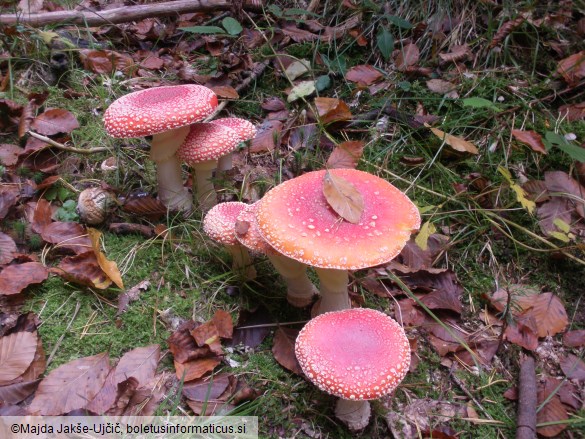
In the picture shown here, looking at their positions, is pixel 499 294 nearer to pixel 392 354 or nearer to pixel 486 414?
pixel 486 414

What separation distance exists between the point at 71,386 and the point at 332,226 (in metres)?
1.50

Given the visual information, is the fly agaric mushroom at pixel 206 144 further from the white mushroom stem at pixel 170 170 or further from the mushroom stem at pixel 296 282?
the mushroom stem at pixel 296 282

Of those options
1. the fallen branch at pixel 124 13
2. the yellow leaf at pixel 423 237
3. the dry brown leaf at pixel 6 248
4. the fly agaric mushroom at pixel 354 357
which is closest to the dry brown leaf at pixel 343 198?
the fly agaric mushroom at pixel 354 357

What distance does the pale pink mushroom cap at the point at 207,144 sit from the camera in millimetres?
2963

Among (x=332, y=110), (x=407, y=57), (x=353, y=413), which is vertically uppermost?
(x=407, y=57)

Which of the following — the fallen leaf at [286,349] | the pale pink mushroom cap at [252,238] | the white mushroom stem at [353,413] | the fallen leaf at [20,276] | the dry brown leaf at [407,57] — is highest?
the dry brown leaf at [407,57]

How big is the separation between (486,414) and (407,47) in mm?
3111

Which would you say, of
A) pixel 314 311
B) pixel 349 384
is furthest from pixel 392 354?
pixel 314 311

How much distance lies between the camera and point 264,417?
238cm

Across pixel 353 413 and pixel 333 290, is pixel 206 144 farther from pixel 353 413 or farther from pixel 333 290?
pixel 353 413

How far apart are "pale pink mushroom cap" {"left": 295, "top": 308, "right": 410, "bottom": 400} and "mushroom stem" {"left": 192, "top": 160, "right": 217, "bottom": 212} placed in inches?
54.8

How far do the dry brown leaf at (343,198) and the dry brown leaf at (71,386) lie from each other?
144 cm

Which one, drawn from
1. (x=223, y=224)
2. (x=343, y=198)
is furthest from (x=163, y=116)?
(x=343, y=198)

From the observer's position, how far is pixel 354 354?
211 cm
